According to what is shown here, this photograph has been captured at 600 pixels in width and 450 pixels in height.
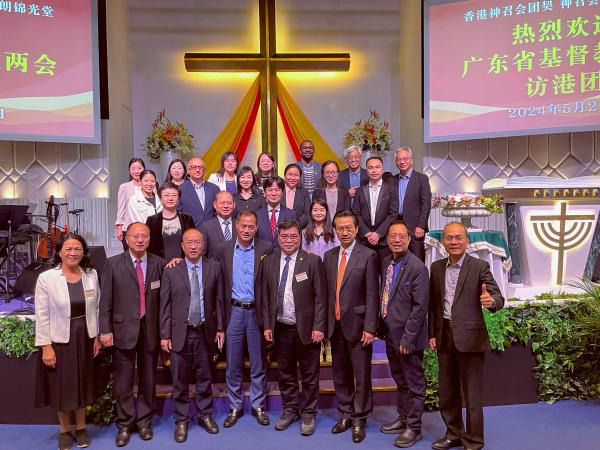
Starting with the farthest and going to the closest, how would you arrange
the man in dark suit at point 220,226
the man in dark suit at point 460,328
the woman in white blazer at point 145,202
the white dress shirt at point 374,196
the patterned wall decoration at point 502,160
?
the patterned wall decoration at point 502,160, the white dress shirt at point 374,196, the woman in white blazer at point 145,202, the man in dark suit at point 220,226, the man in dark suit at point 460,328

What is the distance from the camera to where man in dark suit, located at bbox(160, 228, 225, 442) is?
134 inches

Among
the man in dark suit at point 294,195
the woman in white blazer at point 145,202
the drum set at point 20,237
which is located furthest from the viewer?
the drum set at point 20,237

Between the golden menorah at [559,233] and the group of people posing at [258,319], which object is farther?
the golden menorah at [559,233]

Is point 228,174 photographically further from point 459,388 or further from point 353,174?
point 459,388

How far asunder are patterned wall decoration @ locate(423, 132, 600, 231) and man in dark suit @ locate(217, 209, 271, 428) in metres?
4.09

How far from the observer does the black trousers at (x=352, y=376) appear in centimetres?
339

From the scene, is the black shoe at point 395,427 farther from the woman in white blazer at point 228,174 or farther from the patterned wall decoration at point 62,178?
the patterned wall decoration at point 62,178

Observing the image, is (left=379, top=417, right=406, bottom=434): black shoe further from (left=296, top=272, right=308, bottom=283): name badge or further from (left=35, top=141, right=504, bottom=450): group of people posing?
(left=296, top=272, right=308, bottom=283): name badge

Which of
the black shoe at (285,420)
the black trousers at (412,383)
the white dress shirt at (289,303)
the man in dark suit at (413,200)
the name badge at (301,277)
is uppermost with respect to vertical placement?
the man in dark suit at (413,200)

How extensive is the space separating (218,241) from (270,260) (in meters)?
0.53

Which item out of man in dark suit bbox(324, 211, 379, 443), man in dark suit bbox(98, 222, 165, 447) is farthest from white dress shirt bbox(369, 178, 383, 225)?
man in dark suit bbox(98, 222, 165, 447)

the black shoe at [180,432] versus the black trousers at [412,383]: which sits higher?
the black trousers at [412,383]

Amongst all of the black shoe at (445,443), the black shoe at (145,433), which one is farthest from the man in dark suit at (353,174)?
the black shoe at (145,433)

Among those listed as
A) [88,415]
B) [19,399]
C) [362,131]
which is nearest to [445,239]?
[88,415]
